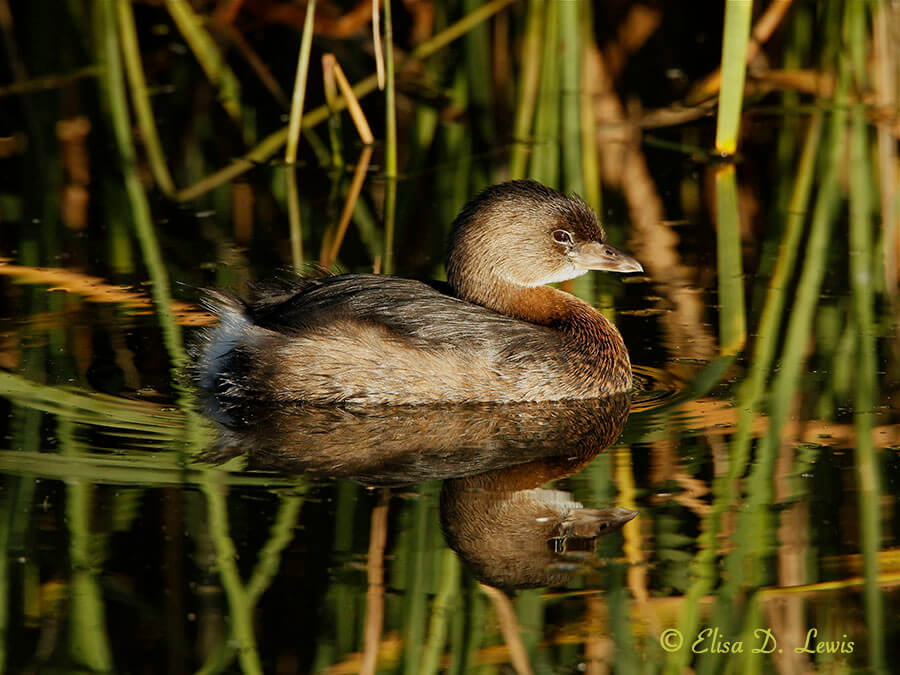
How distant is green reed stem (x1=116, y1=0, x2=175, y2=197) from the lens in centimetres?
927

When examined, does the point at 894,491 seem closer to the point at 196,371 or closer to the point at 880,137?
the point at 196,371

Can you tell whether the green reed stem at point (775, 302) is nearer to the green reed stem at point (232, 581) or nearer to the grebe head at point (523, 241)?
the grebe head at point (523, 241)

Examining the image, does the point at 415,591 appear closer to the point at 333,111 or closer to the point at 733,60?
the point at 733,60

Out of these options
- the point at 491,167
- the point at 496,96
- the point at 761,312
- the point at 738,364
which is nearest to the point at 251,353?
the point at 738,364

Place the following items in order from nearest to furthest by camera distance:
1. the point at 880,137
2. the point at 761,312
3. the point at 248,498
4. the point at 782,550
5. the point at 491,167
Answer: the point at 782,550
the point at 248,498
the point at 761,312
the point at 491,167
the point at 880,137

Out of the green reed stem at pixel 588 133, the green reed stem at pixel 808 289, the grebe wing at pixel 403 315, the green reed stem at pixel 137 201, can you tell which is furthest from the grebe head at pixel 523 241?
the green reed stem at pixel 588 133

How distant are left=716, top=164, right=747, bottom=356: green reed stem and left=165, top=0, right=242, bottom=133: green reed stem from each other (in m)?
3.66

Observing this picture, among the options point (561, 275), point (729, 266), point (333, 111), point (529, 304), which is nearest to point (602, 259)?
point (561, 275)

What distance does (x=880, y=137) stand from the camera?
Result: 37.1 ft

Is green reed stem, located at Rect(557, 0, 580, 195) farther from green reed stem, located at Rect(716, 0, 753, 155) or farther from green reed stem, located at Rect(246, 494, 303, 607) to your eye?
green reed stem, located at Rect(246, 494, 303, 607)

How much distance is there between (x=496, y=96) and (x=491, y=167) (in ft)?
6.83

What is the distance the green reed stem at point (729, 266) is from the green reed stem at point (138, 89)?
11.8 ft

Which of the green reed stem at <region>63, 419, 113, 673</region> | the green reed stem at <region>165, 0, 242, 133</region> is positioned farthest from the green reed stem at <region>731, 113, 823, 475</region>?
the green reed stem at <region>165, 0, 242, 133</region>

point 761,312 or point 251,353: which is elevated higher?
point 761,312
